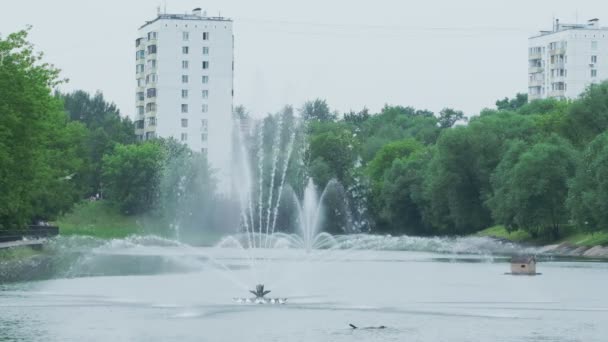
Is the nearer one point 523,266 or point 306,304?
point 306,304

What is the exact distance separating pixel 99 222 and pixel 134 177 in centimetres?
1193

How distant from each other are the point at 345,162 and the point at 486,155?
1085 inches

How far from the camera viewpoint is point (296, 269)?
90.8 meters

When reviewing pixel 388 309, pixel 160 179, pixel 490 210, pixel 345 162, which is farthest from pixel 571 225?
pixel 388 309

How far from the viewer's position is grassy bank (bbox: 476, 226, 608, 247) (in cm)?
12551

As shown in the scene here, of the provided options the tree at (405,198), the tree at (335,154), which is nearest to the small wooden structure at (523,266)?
the tree at (405,198)

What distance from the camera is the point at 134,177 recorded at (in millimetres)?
185125

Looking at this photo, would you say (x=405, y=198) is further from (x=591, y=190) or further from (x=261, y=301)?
(x=261, y=301)

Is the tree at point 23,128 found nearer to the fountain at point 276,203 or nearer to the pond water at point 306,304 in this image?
the pond water at point 306,304

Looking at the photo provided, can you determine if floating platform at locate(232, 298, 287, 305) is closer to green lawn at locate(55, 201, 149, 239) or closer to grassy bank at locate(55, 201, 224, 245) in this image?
grassy bank at locate(55, 201, 224, 245)

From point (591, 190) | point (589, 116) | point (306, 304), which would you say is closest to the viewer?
point (306, 304)

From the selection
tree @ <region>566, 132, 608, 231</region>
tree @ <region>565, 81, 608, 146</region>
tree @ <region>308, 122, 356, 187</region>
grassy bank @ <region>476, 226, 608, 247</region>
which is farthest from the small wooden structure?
tree @ <region>308, 122, 356, 187</region>

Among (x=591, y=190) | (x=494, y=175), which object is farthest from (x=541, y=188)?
(x=494, y=175)

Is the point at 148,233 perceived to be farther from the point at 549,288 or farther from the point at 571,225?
the point at 549,288
